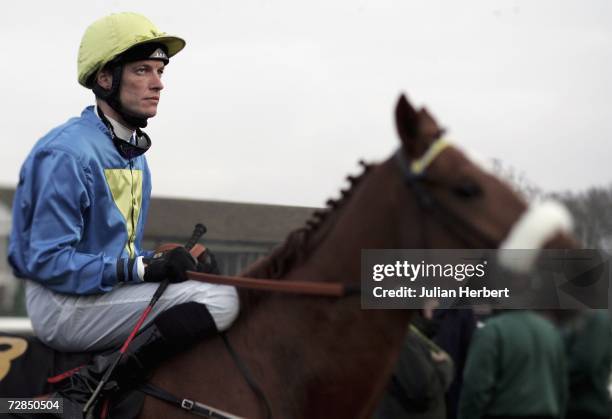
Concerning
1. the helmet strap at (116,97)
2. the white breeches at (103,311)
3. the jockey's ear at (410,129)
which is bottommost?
the white breeches at (103,311)

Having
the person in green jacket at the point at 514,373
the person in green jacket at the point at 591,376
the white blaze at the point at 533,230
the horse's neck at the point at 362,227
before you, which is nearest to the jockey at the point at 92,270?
the horse's neck at the point at 362,227

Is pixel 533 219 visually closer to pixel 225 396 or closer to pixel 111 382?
pixel 225 396

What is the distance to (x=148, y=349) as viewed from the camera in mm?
2814

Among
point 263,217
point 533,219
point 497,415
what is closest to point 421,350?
point 497,415

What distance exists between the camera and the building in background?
5746 mm

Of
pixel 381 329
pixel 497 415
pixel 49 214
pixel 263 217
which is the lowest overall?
pixel 497 415

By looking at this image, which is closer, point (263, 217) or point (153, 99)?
point (153, 99)

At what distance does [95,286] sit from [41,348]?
1.10 ft

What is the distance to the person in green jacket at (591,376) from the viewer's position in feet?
12.2

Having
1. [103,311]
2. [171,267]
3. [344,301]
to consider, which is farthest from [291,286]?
[103,311]

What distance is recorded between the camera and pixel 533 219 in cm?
228

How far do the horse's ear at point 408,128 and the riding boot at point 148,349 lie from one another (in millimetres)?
937

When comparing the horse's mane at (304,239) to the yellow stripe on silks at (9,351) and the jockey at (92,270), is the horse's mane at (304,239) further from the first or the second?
the yellow stripe on silks at (9,351)

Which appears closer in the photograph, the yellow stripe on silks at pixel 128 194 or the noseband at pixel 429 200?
the noseband at pixel 429 200
